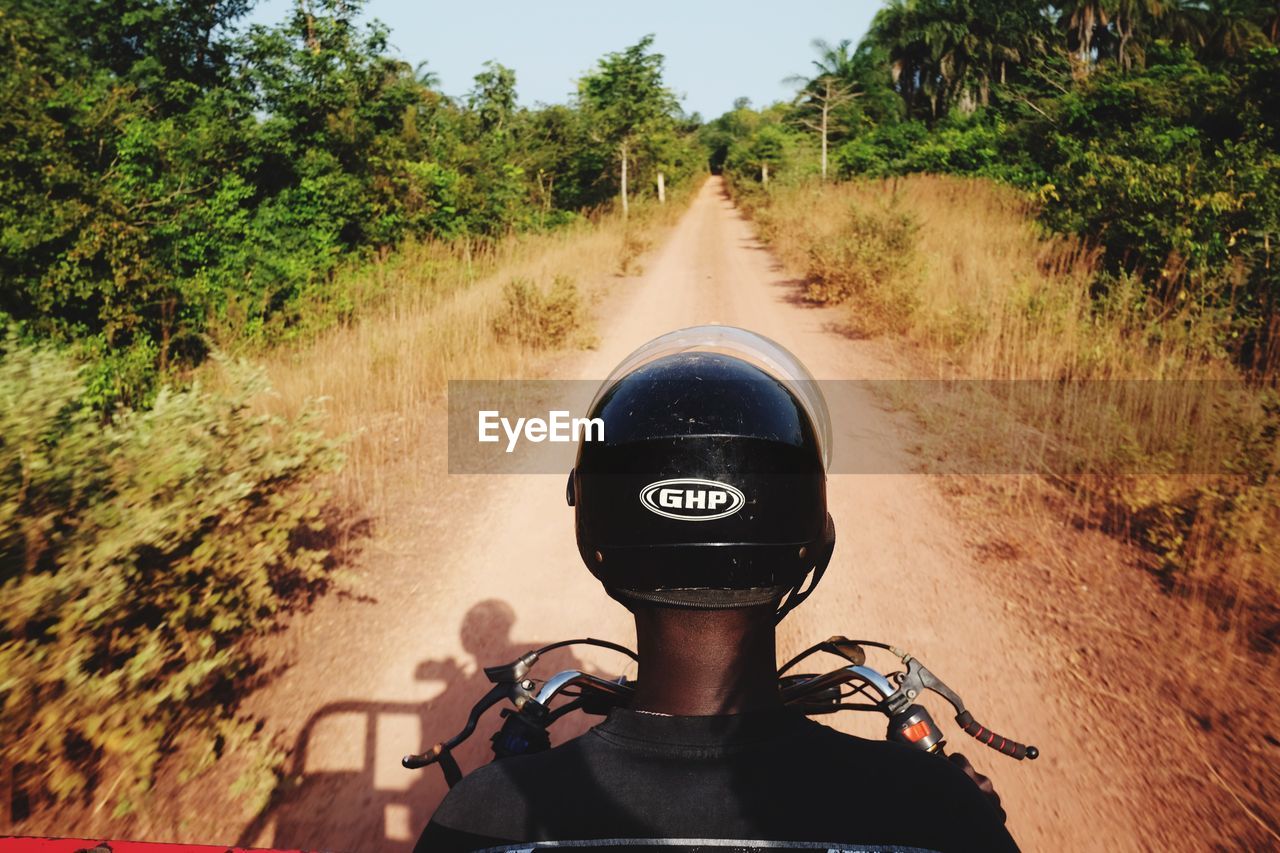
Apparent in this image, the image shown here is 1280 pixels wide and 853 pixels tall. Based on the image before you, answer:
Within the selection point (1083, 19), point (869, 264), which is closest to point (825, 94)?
point (1083, 19)

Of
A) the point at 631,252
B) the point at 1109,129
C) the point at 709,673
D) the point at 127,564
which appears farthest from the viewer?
the point at 631,252

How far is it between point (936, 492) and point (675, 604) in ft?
13.3

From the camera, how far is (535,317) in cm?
853

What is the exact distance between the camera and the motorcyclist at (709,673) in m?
0.85

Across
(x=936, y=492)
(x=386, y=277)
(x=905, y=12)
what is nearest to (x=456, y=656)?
(x=936, y=492)

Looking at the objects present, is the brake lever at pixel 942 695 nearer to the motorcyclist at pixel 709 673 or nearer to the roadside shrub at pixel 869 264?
the motorcyclist at pixel 709 673

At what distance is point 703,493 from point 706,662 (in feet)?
0.95

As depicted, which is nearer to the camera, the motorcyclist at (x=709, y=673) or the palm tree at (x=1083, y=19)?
the motorcyclist at (x=709, y=673)

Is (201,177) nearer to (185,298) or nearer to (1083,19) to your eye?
(185,298)

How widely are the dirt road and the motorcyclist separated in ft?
5.28

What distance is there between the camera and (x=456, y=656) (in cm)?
317

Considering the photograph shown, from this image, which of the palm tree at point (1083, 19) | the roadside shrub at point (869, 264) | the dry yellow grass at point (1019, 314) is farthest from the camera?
the palm tree at point (1083, 19)

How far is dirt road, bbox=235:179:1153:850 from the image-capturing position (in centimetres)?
233
